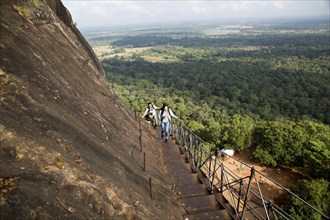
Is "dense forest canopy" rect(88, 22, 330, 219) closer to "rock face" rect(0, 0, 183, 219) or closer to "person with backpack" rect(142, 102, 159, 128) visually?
"person with backpack" rect(142, 102, 159, 128)

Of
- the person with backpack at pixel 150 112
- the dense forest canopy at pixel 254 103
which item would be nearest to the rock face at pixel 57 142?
the person with backpack at pixel 150 112

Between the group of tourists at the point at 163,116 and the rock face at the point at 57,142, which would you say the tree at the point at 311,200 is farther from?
the rock face at the point at 57,142

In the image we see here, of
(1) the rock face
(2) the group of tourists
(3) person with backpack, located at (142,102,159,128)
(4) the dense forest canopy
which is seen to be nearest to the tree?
(4) the dense forest canopy

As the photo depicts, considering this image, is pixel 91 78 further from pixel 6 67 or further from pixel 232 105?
pixel 232 105

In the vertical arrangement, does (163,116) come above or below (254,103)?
above

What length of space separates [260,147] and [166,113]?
12.4 metres

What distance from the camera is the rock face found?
160 inches

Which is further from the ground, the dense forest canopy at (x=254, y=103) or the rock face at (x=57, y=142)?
the rock face at (x=57, y=142)

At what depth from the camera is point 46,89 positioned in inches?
232

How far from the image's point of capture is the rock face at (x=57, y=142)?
13.3 feet

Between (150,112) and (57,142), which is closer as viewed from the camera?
(57,142)

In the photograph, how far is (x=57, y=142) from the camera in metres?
5.02

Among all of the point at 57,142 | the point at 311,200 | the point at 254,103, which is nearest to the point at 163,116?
the point at 57,142

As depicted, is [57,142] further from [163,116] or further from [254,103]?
[254,103]
